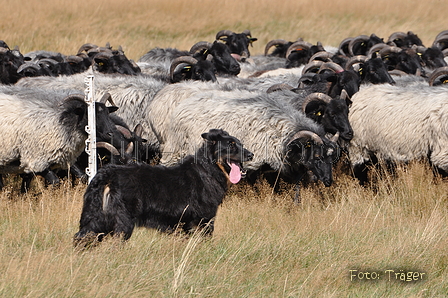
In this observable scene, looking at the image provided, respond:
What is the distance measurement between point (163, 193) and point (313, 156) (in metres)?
3.03

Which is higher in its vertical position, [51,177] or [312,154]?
[312,154]

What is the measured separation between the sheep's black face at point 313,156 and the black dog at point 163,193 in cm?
208

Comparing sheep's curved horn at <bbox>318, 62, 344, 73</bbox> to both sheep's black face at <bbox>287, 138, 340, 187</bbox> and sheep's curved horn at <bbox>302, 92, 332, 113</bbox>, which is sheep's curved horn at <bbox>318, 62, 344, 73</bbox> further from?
sheep's black face at <bbox>287, 138, 340, 187</bbox>

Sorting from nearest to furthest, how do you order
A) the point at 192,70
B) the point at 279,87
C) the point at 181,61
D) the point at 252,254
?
the point at 252,254
the point at 279,87
the point at 192,70
the point at 181,61

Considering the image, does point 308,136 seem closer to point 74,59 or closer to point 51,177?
point 51,177

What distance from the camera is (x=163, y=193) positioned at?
614 centimetres

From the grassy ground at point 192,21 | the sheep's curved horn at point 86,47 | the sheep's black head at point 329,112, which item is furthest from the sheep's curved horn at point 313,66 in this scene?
the grassy ground at point 192,21

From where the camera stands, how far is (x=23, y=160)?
8.91 metres

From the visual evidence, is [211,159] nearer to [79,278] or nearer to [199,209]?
[199,209]

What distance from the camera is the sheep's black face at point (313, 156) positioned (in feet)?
28.3

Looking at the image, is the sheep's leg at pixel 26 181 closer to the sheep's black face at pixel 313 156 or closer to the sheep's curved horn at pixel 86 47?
the sheep's black face at pixel 313 156

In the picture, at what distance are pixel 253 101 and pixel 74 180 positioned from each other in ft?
10.0

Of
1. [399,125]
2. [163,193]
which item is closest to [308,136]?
[399,125]

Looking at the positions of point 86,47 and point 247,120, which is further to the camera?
point 86,47
